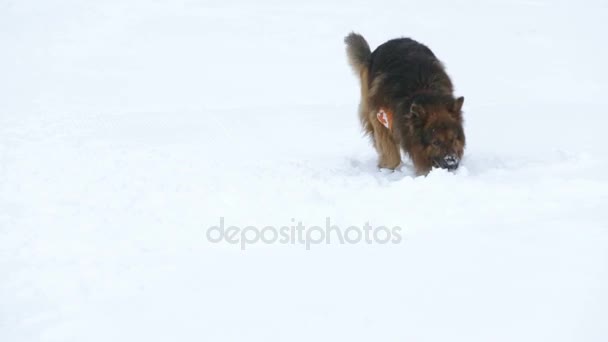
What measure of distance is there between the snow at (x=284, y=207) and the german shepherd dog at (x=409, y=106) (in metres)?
0.30

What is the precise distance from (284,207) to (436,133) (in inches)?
70.2

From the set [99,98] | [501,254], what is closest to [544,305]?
[501,254]

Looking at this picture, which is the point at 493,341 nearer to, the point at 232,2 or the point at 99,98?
A: the point at 99,98

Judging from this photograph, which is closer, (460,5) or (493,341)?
(493,341)

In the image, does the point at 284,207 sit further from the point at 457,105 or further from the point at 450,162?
the point at 457,105

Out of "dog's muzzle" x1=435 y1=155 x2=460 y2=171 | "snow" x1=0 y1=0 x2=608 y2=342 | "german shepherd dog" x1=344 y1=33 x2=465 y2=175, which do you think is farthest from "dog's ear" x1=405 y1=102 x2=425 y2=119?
"snow" x1=0 y1=0 x2=608 y2=342

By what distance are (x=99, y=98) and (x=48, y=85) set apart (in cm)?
128

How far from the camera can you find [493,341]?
3027 millimetres

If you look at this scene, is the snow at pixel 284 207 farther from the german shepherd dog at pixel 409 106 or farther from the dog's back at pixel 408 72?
the dog's back at pixel 408 72

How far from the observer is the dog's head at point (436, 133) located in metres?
5.73

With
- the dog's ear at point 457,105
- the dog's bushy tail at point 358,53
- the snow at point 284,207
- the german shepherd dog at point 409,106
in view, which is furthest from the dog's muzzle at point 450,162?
the dog's bushy tail at point 358,53

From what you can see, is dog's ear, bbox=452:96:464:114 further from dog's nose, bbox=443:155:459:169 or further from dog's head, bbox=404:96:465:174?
dog's nose, bbox=443:155:459:169

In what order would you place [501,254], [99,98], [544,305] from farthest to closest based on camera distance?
[99,98], [501,254], [544,305]

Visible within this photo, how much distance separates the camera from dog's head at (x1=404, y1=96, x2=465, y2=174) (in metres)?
5.73
